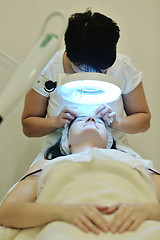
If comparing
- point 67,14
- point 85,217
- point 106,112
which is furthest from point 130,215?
point 67,14

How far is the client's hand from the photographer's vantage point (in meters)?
0.90

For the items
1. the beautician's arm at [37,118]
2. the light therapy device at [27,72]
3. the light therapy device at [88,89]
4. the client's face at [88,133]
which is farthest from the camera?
the beautician's arm at [37,118]

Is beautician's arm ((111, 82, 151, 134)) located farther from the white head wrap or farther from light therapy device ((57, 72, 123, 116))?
light therapy device ((57, 72, 123, 116))

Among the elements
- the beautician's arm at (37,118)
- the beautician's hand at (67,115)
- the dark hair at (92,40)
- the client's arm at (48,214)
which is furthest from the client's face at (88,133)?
the client's arm at (48,214)

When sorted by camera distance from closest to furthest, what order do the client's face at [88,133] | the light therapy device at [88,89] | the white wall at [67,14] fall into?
the light therapy device at [88,89]
the client's face at [88,133]
the white wall at [67,14]

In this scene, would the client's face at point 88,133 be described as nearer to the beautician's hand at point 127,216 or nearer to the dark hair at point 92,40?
the dark hair at point 92,40

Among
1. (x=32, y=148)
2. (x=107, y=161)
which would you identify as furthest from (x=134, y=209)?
(x=32, y=148)

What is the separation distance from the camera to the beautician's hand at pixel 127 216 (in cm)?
91

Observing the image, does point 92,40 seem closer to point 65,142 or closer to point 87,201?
point 65,142

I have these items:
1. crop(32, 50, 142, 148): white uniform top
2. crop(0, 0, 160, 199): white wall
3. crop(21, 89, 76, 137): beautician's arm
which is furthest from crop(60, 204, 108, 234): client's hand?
crop(0, 0, 160, 199): white wall

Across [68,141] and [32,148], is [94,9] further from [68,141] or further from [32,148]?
[68,141]

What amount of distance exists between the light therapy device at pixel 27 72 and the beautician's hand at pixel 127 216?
0.51m

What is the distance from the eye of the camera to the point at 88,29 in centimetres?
129

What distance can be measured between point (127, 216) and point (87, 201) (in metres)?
0.14
